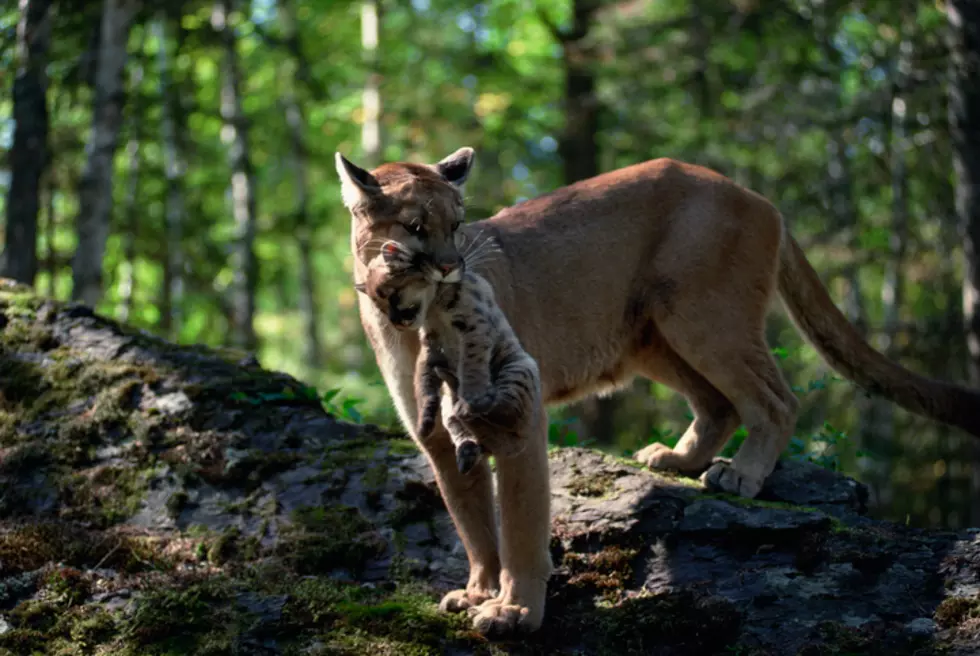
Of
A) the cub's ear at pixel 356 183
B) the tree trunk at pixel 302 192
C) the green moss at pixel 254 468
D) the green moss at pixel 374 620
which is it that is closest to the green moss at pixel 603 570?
the green moss at pixel 374 620

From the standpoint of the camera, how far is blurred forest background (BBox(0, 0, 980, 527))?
36.9 feet

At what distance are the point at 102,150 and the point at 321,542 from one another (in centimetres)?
728

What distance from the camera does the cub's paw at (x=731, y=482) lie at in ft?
20.5

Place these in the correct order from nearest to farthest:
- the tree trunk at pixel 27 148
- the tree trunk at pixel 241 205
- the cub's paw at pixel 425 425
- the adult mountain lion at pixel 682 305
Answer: the cub's paw at pixel 425 425
the adult mountain lion at pixel 682 305
the tree trunk at pixel 27 148
the tree trunk at pixel 241 205

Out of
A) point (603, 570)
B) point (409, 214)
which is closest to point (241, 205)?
point (603, 570)

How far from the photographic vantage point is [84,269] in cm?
1126

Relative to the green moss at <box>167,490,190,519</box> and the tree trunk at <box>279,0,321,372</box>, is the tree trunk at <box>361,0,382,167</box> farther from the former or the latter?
the green moss at <box>167,490,190,519</box>

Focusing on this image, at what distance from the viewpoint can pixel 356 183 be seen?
4.86 meters

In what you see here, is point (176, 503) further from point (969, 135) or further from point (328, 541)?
point (969, 135)

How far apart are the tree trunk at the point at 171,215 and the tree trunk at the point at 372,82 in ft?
13.8

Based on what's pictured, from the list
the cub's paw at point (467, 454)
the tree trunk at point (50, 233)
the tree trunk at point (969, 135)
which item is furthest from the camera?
the tree trunk at point (50, 233)

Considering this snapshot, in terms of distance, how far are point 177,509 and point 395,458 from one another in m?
1.33

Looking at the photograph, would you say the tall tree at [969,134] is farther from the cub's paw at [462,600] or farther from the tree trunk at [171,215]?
the tree trunk at [171,215]

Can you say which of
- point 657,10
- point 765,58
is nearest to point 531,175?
point 657,10
